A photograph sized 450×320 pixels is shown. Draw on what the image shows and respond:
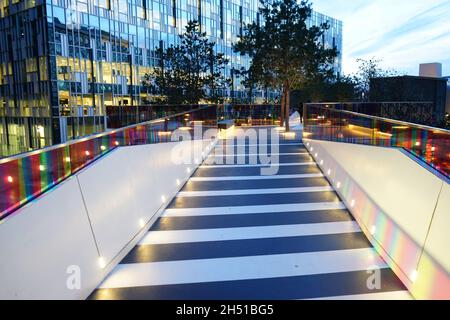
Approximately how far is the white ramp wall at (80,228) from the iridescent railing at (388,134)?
4.14 metres

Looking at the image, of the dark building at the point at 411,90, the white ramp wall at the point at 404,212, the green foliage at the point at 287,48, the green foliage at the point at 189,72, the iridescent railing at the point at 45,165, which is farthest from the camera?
the green foliage at the point at 189,72

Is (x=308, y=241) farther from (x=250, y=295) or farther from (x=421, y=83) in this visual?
(x=421, y=83)

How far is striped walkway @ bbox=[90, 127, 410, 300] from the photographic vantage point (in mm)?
3926

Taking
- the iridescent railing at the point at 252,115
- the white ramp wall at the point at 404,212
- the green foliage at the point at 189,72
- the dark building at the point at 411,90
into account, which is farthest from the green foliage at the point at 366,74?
the white ramp wall at the point at 404,212

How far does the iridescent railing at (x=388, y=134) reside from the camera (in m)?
4.24

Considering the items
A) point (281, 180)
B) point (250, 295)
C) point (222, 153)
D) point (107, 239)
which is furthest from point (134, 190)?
point (222, 153)

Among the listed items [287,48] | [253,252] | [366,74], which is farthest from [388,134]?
[366,74]

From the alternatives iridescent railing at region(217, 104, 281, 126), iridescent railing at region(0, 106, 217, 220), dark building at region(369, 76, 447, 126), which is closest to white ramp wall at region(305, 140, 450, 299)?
iridescent railing at region(0, 106, 217, 220)

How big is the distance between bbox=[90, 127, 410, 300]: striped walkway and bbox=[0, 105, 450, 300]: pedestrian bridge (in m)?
0.02

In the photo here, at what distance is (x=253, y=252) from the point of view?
4.83 metres

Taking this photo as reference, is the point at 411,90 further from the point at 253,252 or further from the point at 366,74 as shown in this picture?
the point at 253,252

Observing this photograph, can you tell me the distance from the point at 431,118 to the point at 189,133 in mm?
14290

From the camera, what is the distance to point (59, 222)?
11.3 ft

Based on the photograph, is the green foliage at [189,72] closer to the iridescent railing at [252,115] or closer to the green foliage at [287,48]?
the iridescent railing at [252,115]
